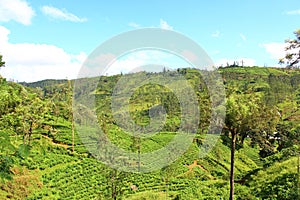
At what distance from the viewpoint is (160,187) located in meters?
28.7

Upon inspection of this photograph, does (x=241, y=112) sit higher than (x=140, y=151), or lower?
higher

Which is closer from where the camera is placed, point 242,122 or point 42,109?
point 242,122

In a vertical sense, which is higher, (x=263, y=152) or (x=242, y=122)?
(x=242, y=122)

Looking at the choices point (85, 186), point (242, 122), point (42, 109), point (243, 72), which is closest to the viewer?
point (242, 122)

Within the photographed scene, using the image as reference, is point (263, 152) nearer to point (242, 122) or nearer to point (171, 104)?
point (171, 104)

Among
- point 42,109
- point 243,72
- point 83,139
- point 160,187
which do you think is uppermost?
point 243,72

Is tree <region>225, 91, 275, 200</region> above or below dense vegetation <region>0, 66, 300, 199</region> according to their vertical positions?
above

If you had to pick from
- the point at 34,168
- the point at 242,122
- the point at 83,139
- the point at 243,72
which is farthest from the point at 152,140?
the point at 243,72

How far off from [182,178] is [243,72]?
108m

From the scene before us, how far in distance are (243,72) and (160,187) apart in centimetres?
11170

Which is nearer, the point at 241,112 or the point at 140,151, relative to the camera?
the point at 241,112

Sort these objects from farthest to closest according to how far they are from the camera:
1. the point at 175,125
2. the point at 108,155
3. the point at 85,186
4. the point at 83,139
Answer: the point at 175,125 → the point at 83,139 → the point at 85,186 → the point at 108,155

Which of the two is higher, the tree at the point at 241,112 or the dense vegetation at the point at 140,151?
the tree at the point at 241,112

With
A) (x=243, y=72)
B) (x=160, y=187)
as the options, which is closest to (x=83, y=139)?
(x=160, y=187)
